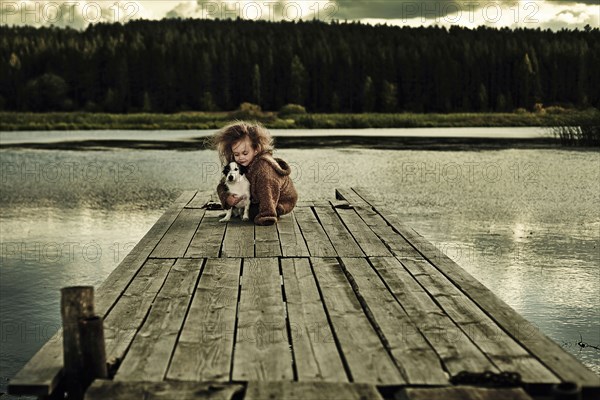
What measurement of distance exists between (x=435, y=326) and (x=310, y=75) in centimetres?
8141

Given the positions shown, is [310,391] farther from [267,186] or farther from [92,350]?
[267,186]

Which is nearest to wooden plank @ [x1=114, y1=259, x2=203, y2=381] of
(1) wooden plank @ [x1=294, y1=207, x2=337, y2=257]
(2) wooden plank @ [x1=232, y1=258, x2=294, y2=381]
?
(2) wooden plank @ [x1=232, y1=258, x2=294, y2=381]

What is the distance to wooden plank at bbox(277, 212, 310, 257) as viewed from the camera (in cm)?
623

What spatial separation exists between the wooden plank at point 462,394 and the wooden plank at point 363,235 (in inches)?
114

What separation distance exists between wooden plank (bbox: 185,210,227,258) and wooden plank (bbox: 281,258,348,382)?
94cm

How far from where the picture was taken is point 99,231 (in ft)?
31.5

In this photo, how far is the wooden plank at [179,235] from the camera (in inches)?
247

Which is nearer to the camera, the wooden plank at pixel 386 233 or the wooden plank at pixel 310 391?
the wooden plank at pixel 310 391

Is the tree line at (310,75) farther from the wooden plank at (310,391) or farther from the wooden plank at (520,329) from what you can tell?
the wooden plank at (310,391)

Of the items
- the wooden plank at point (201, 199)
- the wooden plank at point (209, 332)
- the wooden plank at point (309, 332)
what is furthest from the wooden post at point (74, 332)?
the wooden plank at point (201, 199)

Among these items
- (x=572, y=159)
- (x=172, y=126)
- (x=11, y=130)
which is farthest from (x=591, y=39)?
(x=572, y=159)

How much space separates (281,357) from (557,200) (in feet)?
31.0

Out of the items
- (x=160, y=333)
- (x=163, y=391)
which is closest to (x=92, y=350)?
→ (x=163, y=391)

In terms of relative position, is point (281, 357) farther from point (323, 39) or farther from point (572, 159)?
point (323, 39)
